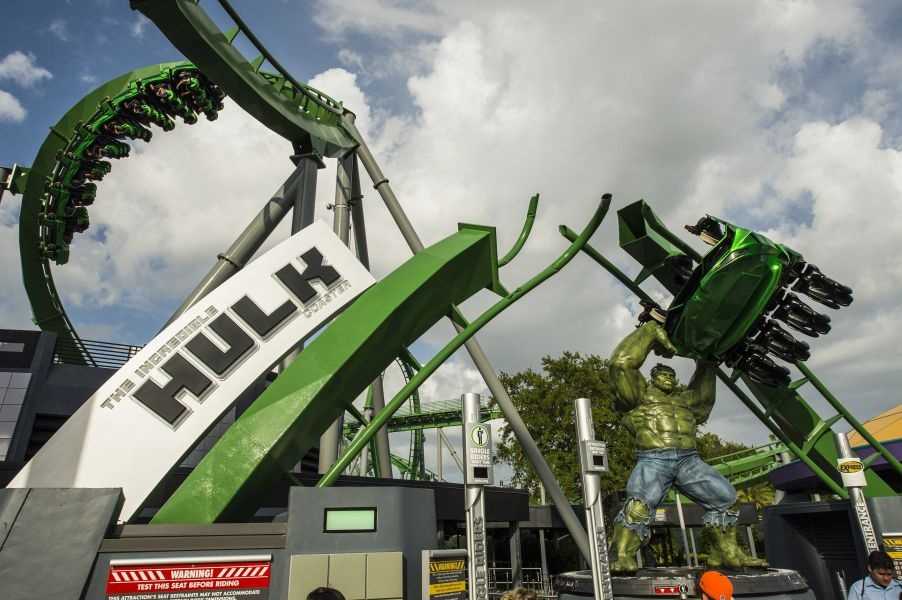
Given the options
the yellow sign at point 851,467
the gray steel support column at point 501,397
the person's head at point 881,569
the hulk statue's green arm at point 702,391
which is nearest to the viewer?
the person's head at point 881,569

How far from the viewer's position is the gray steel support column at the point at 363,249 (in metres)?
16.2

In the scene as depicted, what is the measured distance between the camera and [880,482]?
11.8 meters

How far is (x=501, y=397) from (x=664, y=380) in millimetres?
4323

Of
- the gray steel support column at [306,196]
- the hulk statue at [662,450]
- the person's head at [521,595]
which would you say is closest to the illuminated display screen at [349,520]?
the person's head at [521,595]

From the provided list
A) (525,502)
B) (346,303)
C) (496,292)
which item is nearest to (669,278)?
(496,292)

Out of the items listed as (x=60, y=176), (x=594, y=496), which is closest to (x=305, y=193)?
(x=60, y=176)

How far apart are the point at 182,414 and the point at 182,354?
0.78 m

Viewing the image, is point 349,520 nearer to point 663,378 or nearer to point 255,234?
point 663,378

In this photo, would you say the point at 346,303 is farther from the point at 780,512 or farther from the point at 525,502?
the point at 525,502

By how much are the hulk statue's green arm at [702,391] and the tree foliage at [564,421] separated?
1522 cm

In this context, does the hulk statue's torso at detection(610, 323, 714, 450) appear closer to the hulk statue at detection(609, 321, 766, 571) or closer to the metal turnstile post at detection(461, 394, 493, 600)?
the hulk statue at detection(609, 321, 766, 571)

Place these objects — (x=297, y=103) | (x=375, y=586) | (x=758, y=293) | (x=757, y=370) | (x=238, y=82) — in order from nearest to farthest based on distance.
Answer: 1. (x=375, y=586)
2. (x=758, y=293)
3. (x=757, y=370)
4. (x=238, y=82)
5. (x=297, y=103)

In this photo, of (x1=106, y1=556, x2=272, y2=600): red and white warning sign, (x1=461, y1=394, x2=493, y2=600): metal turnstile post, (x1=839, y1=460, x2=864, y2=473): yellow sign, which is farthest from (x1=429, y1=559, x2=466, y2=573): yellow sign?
(x1=839, y1=460, x2=864, y2=473): yellow sign

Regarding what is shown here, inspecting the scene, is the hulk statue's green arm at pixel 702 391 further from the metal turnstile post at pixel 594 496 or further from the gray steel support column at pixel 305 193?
the gray steel support column at pixel 305 193
